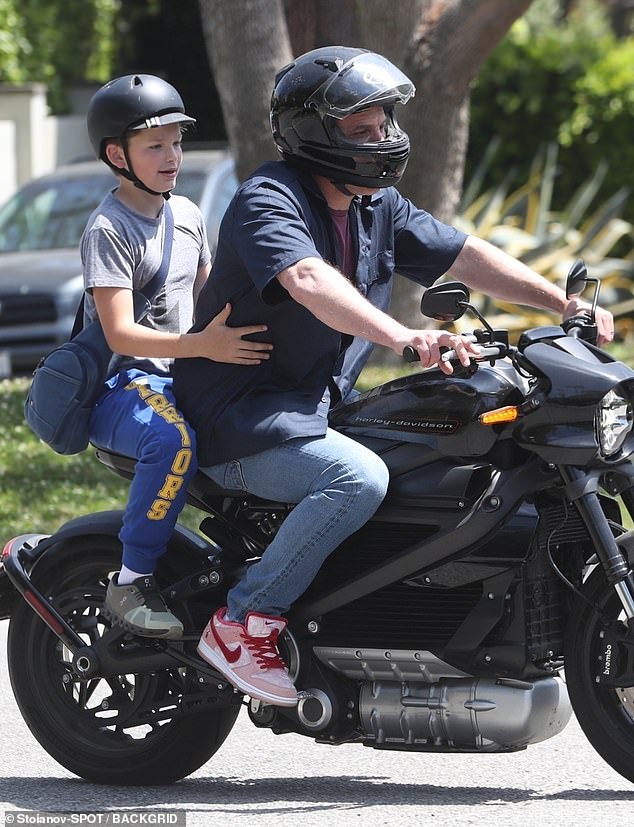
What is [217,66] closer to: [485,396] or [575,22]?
[485,396]

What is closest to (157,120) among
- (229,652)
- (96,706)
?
(229,652)

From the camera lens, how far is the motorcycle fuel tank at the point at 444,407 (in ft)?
13.8

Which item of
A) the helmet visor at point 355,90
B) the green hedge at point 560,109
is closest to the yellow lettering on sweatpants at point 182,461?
the helmet visor at point 355,90

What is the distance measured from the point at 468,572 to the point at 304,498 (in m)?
0.46

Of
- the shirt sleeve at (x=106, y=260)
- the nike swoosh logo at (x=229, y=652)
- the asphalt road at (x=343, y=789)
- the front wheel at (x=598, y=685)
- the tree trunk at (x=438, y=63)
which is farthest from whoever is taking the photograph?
the tree trunk at (x=438, y=63)

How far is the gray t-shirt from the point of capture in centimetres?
457

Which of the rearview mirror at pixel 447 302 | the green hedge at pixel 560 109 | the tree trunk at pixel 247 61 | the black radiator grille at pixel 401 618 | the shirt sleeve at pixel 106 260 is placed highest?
the rearview mirror at pixel 447 302

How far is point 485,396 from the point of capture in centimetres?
421

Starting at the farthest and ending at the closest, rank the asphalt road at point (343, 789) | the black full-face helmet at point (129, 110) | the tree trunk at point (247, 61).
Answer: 1. the tree trunk at point (247, 61)
2. the black full-face helmet at point (129, 110)
3. the asphalt road at point (343, 789)

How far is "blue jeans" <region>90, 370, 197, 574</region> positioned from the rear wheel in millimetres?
244

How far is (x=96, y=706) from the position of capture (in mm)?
4910

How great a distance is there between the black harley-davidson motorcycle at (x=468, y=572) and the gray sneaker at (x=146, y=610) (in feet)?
0.17

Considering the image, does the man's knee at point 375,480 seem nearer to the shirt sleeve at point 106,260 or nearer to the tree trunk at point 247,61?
the shirt sleeve at point 106,260

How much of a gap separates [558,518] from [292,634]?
786mm
